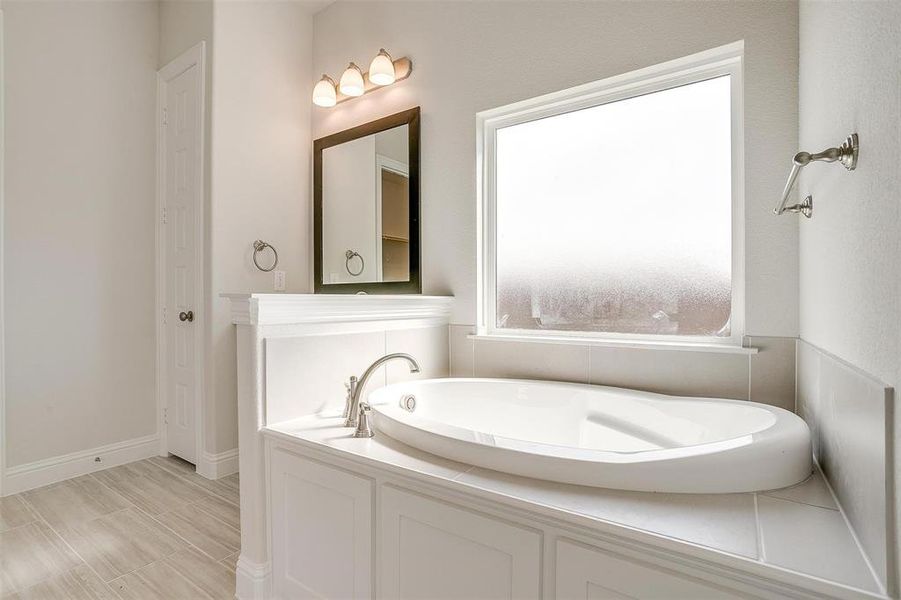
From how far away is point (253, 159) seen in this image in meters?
2.76

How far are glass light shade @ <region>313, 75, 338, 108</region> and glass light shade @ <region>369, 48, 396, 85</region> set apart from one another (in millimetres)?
389

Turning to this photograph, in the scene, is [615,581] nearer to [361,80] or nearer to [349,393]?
[349,393]

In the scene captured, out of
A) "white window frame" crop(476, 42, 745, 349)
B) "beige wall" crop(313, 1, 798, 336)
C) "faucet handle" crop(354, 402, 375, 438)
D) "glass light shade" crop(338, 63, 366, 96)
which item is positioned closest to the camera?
"faucet handle" crop(354, 402, 375, 438)

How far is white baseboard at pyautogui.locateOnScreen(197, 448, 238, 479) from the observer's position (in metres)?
2.54

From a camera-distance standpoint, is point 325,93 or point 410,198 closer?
point 410,198

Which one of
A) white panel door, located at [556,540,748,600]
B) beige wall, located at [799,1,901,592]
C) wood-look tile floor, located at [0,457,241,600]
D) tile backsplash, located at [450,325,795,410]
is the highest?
beige wall, located at [799,1,901,592]

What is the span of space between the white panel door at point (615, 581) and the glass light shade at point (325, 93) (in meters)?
2.70

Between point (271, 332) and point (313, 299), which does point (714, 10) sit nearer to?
point (313, 299)

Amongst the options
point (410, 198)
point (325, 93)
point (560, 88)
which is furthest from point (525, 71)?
point (325, 93)

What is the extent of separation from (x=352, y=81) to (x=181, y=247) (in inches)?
56.9

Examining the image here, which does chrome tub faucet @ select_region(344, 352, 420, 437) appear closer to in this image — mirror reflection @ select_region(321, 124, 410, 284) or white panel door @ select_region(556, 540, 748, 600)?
white panel door @ select_region(556, 540, 748, 600)

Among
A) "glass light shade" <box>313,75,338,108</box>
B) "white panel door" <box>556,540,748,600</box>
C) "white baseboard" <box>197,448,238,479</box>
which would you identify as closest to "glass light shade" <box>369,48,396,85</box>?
"glass light shade" <box>313,75,338,108</box>

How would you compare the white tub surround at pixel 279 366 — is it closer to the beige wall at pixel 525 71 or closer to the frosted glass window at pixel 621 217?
the beige wall at pixel 525 71

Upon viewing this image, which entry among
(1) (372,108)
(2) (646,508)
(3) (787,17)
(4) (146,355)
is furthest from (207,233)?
(3) (787,17)
